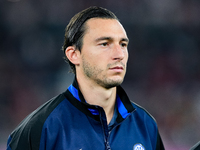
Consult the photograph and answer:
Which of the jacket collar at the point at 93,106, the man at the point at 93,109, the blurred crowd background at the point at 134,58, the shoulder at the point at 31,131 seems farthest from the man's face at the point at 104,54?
the blurred crowd background at the point at 134,58

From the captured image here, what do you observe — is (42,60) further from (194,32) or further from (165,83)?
(194,32)

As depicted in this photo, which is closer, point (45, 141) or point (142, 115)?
point (45, 141)

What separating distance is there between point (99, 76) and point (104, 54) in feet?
0.53

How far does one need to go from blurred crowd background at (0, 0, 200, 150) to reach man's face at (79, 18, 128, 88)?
452 centimetres

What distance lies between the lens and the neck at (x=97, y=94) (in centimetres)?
224

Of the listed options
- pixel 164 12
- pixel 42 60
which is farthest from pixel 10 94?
pixel 164 12

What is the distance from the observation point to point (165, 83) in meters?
7.54

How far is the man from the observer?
2.05m

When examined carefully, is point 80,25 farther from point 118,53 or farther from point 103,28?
point 118,53

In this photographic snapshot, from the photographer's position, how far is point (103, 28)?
2.25 metres

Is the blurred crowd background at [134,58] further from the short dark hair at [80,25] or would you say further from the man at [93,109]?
the short dark hair at [80,25]

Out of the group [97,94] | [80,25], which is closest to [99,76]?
[97,94]

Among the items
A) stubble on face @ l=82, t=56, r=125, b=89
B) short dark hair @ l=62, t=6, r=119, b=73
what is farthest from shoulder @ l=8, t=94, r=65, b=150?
short dark hair @ l=62, t=6, r=119, b=73

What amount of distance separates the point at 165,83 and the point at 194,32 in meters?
1.75
